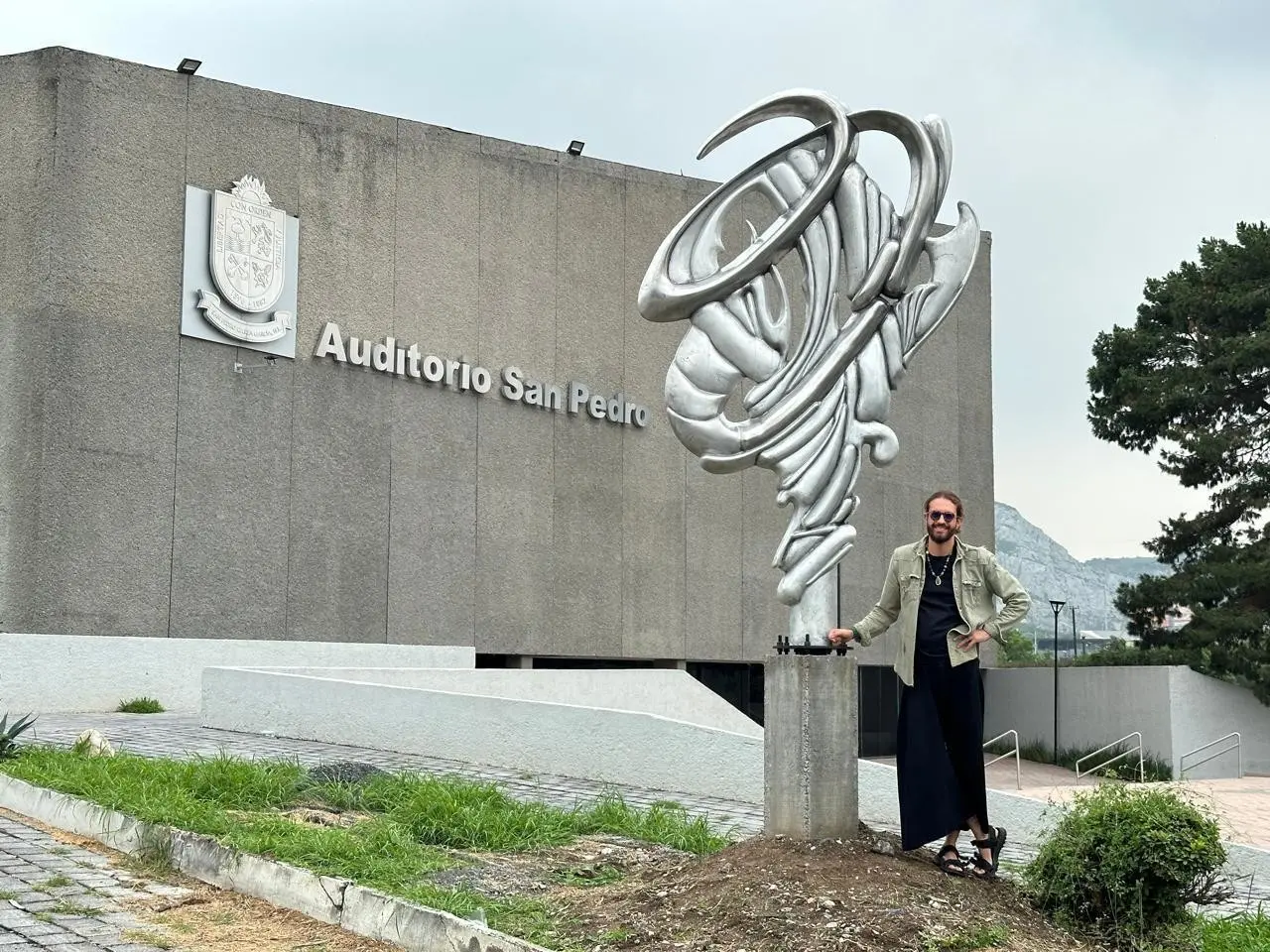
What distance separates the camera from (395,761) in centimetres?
1387

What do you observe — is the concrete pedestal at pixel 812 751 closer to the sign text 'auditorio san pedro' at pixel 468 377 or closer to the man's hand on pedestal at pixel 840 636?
the man's hand on pedestal at pixel 840 636

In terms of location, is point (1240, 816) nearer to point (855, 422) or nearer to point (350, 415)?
point (855, 422)

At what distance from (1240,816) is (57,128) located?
19.6m

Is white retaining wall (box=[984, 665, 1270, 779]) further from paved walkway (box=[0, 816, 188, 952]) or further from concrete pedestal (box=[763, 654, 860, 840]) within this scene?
paved walkway (box=[0, 816, 188, 952])

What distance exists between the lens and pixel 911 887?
21.5ft

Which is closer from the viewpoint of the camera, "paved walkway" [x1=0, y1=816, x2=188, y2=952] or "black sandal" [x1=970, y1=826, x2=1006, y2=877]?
"paved walkway" [x1=0, y1=816, x2=188, y2=952]

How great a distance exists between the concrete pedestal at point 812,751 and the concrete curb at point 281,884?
1673 mm

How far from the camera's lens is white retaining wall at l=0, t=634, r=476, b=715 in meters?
19.8

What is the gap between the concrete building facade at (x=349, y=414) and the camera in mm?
22969

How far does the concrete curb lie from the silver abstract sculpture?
101 inches

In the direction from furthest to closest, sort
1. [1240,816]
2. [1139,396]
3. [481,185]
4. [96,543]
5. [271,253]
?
[1139,396] < [481,185] < [271,253] < [96,543] < [1240,816]

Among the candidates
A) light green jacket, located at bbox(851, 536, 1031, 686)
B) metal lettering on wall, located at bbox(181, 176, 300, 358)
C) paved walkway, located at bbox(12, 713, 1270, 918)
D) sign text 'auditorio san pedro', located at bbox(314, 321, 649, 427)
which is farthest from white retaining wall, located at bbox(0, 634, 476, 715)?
light green jacket, located at bbox(851, 536, 1031, 686)

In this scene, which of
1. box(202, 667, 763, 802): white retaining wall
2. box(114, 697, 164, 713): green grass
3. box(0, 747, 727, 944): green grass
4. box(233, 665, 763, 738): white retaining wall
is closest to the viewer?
box(0, 747, 727, 944): green grass

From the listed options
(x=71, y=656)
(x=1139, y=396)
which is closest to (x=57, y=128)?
(x=71, y=656)
